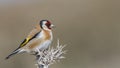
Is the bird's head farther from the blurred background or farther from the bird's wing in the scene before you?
the blurred background

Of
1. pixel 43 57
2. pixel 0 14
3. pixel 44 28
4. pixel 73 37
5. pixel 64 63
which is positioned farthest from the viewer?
pixel 0 14

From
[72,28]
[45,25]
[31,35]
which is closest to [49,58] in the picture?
[31,35]

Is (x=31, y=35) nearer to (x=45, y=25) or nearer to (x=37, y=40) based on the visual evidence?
(x=37, y=40)

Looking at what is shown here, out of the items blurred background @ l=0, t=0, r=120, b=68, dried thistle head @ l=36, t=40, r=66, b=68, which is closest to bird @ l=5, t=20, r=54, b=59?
dried thistle head @ l=36, t=40, r=66, b=68

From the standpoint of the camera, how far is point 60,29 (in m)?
15.8

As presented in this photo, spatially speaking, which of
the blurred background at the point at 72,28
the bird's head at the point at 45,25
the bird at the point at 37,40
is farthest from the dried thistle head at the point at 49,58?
the blurred background at the point at 72,28

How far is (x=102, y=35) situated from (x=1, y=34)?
8.27ft

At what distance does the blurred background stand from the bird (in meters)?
3.07

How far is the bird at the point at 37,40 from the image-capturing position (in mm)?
7602

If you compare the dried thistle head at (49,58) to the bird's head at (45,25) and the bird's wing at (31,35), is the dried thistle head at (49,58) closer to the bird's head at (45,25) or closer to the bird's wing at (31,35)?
the bird's wing at (31,35)

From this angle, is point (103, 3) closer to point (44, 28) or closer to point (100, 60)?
point (100, 60)

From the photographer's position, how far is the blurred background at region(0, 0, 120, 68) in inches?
533

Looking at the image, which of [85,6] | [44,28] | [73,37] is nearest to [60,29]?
[73,37]

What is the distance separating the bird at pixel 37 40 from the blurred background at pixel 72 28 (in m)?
3.07
